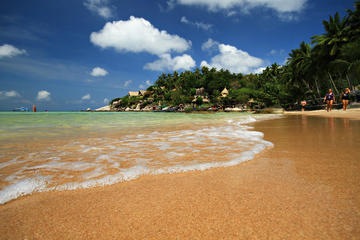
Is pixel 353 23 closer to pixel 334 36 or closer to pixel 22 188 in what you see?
pixel 334 36

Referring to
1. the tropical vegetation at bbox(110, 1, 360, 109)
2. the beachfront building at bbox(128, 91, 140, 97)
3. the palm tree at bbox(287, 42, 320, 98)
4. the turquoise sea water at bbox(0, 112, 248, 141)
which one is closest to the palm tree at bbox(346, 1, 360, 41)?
the tropical vegetation at bbox(110, 1, 360, 109)

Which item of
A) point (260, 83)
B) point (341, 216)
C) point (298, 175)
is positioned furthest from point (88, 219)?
point (260, 83)

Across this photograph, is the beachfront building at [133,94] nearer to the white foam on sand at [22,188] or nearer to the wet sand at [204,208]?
the white foam on sand at [22,188]

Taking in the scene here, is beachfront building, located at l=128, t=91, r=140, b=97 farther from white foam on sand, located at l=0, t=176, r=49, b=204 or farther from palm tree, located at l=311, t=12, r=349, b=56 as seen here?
white foam on sand, located at l=0, t=176, r=49, b=204

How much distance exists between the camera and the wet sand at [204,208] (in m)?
0.84

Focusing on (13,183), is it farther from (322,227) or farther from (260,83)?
(260,83)

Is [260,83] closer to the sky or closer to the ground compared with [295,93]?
closer to the sky

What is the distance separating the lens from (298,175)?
147 centimetres

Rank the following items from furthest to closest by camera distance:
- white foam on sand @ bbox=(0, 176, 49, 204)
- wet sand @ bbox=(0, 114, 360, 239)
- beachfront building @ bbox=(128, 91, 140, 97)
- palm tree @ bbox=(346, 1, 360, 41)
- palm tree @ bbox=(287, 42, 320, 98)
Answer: beachfront building @ bbox=(128, 91, 140, 97)
palm tree @ bbox=(287, 42, 320, 98)
palm tree @ bbox=(346, 1, 360, 41)
white foam on sand @ bbox=(0, 176, 49, 204)
wet sand @ bbox=(0, 114, 360, 239)

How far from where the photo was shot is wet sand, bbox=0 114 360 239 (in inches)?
33.0

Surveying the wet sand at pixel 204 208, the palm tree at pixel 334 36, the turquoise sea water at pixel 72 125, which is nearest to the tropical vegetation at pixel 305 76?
the palm tree at pixel 334 36

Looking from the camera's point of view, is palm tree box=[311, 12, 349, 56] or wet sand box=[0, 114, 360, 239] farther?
palm tree box=[311, 12, 349, 56]

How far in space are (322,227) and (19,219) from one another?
61.8 inches

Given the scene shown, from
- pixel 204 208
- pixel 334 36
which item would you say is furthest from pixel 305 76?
pixel 204 208
